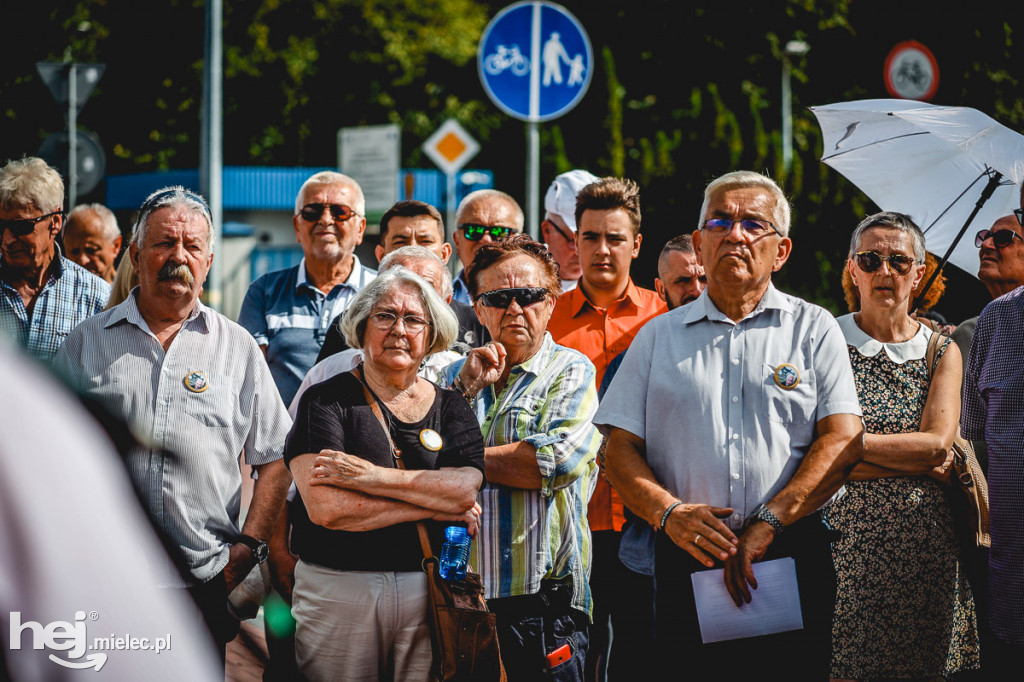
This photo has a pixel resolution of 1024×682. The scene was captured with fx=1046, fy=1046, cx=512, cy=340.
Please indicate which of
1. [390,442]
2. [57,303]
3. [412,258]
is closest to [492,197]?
[412,258]

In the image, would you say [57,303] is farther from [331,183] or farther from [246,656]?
[246,656]

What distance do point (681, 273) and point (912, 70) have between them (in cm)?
485

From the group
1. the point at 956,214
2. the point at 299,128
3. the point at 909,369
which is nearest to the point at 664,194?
the point at 956,214

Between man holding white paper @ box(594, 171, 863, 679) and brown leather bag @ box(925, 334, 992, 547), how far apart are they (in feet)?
3.30

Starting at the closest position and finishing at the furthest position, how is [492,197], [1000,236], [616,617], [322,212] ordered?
[616,617] → [1000,236] → [322,212] → [492,197]

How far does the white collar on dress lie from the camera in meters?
4.50

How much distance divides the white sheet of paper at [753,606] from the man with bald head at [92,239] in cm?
479

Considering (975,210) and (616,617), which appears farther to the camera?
(975,210)

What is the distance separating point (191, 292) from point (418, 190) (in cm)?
2203

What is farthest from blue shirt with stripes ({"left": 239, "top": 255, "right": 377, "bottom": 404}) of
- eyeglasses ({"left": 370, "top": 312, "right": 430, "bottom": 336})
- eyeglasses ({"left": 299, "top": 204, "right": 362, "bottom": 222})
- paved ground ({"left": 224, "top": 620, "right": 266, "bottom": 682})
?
eyeglasses ({"left": 370, "top": 312, "right": 430, "bottom": 336})

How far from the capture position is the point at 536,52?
8.54 metres

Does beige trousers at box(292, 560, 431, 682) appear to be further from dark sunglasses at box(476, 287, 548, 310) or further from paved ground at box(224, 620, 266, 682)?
dark sunglasses at box(476, 287, 548, 310)

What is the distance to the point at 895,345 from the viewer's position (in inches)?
179

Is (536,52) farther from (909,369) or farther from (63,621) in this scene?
(63,621)
